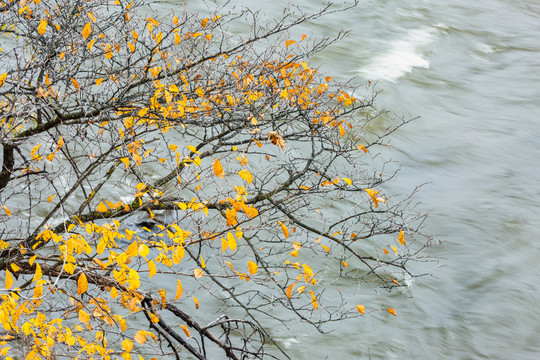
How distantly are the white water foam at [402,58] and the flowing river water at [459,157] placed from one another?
0.12 ft

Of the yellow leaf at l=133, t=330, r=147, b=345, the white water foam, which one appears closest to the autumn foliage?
the yellow leaf at l=133, t=330, r=147, b=345

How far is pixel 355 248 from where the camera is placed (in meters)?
8.87

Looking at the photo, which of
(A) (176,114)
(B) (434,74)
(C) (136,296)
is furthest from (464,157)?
(C) (136,296)

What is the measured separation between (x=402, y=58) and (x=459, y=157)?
12.9 feet

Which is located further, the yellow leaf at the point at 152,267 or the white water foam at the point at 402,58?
A: the white water foam at the point at 402,58

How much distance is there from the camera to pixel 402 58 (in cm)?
1505

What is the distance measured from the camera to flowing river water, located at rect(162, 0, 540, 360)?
25.0ft

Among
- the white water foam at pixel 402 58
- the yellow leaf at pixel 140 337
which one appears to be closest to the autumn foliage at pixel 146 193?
the yellow leaf at pixel 140 337

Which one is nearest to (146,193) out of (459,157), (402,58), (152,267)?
(152,267)

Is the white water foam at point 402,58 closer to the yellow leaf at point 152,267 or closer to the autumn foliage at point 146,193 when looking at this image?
the autumn foliage at point 146,193

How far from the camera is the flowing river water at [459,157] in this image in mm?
7629

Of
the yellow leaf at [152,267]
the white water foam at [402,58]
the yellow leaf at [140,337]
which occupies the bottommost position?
the yellow leaf at [140,337]

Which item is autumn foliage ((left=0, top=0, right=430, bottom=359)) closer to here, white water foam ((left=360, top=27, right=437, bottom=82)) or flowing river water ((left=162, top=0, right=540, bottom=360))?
flowing river water ((left=162, top=0, right=540, bottom=360))

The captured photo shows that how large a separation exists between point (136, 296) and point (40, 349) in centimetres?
74
